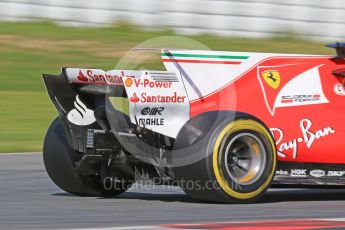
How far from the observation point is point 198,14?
1966cm

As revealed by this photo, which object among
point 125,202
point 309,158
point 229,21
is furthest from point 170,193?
point 229,21

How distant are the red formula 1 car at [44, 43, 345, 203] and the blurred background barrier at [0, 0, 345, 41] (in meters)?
11.4

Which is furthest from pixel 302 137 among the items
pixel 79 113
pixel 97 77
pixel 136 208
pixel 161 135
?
pixel 79 113

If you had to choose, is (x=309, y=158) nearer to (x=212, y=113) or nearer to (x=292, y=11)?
(x=212, y=113)

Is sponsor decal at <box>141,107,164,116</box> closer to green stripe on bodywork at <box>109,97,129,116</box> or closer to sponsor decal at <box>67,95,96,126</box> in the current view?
green stripe on bodywork at <box>109,97,129,116</box>

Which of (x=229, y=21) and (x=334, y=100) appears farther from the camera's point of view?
(x=229, y=21)

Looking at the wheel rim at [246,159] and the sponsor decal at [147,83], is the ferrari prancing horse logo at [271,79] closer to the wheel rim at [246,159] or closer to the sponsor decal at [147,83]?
the wheel rim at [246,159]

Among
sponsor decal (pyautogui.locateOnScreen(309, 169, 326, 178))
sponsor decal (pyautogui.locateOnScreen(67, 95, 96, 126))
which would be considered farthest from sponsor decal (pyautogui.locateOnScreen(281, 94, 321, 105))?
sponsor decal (pyautogui.locateOnScreen(67, 95, 96, 126))

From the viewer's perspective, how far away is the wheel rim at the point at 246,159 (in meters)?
7.73

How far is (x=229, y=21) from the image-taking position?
19906mm

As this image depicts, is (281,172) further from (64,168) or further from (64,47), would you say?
(64,47)

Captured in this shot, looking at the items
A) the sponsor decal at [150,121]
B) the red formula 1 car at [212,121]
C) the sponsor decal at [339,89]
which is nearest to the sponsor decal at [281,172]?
the red formula 1 car at [212,121]

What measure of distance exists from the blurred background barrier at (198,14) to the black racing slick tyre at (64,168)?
35.8 feet

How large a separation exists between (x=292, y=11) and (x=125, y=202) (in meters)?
12.3
